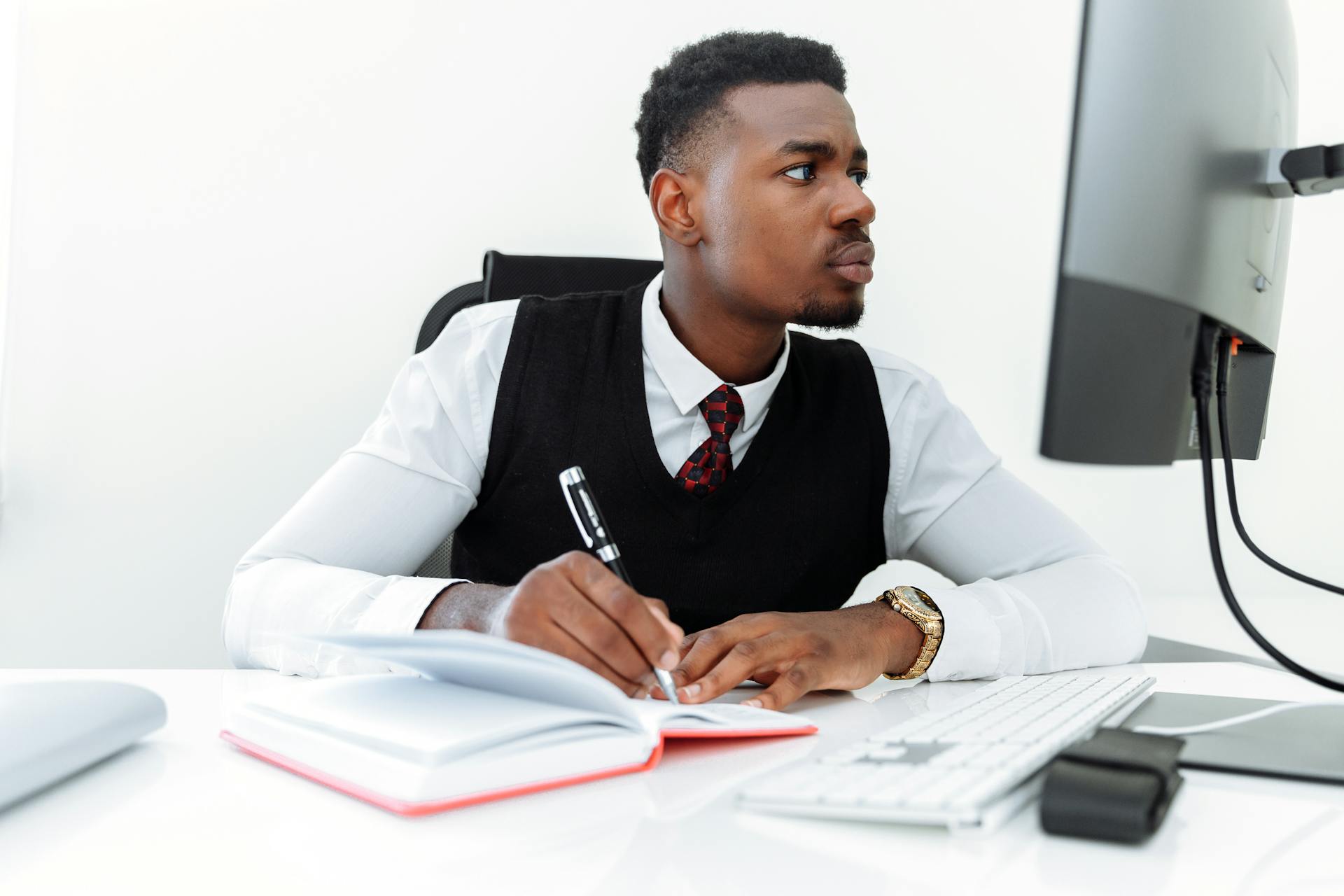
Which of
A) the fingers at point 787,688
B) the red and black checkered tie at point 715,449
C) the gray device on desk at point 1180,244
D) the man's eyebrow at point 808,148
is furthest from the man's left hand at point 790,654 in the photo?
the man's eyebrow at point 808,148

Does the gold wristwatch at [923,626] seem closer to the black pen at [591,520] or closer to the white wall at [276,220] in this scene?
the black pen at [591,520]

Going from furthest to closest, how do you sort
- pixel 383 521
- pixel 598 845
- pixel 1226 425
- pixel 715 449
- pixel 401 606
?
pixel 715 449 → pixel 383 521 → pixel 401 606 → pixel 1226 425 → pixel 598 845

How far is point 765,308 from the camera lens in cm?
138

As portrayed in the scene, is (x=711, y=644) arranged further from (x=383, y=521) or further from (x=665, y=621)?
(x=383, y=521)

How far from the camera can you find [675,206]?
150 centimetres

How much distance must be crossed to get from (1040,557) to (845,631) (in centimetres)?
46

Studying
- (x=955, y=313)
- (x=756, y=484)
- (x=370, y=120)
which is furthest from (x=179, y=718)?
(x=955, y=313)

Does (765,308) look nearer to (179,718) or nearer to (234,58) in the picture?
(179,718)

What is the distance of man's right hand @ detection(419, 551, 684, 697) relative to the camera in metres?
0.74

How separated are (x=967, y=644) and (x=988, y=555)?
0.36 m

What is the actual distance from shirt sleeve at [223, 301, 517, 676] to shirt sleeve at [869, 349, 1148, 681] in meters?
0.51

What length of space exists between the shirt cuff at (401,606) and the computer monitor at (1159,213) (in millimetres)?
546

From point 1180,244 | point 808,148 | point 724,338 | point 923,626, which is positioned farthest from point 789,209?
point 1180,244

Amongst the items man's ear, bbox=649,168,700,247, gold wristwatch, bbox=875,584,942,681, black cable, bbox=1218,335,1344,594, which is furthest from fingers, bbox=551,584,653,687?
man's ear, bbox=649,168,700,247
